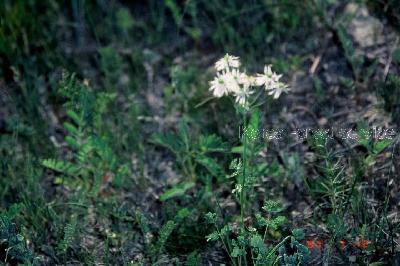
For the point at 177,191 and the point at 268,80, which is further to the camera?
the point at 177,191

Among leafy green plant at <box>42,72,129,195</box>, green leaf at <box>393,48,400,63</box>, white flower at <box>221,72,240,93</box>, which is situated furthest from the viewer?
green leaf at <box>393,48,400,63</box>

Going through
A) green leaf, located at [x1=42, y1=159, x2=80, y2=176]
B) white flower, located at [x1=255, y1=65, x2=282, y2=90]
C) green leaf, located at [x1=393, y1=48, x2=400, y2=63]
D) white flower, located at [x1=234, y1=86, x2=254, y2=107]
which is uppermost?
green leaf, located at [x1=393, y1=48, x2=400, y2=63]

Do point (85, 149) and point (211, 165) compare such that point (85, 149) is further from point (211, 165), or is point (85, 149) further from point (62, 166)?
point (211, 165)

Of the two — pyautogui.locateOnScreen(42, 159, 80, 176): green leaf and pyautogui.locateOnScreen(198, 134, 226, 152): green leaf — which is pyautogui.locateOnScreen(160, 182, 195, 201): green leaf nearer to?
pyautogui.locateOnScreen(198, 134, 226, 152): green leaf

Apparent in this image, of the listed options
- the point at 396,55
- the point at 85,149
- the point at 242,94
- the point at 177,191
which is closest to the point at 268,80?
the point at 242,94

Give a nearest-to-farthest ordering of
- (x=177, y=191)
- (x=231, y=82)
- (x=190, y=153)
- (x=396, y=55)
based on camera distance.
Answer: (x=231, y=82)
(x=177, y=191)
(x=190, y=153)
(x=396, y=55)

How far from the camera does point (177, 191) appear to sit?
2.18m

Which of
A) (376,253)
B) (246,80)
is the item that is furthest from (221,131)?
(376,253)

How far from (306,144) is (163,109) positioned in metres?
0.78

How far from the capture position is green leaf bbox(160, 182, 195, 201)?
218 centimetres

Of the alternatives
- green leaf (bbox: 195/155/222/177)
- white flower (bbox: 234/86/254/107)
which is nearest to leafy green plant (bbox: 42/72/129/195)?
green leaf (bbox: 195/155/222/177)

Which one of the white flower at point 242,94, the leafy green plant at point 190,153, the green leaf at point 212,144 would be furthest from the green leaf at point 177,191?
the white flower at point 242,94

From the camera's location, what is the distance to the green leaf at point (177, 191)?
7.14 feet

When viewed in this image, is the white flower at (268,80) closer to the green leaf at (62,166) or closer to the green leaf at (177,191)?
the green leaf at (177,191)
